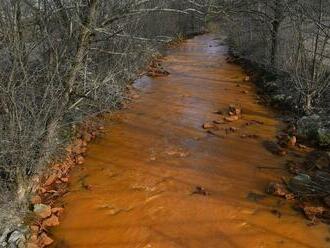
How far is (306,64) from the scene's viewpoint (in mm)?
11594

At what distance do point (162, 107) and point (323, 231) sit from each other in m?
6.39

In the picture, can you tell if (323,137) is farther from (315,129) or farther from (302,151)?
(302,151)

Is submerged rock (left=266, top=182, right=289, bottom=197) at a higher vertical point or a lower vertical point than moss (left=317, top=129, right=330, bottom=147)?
lower

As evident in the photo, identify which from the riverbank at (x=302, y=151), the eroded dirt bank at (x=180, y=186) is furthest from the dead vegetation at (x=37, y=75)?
the riverbank at (x=302, y=151)

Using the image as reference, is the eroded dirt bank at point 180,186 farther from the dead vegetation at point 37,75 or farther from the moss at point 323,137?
the moss at point 323,137

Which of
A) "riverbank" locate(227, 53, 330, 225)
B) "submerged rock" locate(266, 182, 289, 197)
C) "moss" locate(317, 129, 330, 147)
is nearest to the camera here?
"riverbank" locate(227, 53, 330, 225)

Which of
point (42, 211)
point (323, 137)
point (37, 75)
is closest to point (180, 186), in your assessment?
point (42, 211)

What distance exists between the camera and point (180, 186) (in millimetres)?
7938

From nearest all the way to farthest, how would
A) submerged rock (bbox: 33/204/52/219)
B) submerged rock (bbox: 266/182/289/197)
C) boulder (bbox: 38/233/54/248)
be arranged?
boulder (bbox: 38/233/54/248) → submerged rock (bbox: 33/204/52/219) → submerged rock (bbox: 266/182/289/197)

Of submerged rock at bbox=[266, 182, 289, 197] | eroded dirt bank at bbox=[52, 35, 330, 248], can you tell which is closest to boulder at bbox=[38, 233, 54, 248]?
eroded dirt bank at bbox=[52, 35, 330, 248]

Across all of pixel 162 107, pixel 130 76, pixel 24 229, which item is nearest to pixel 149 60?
pixel 130 76

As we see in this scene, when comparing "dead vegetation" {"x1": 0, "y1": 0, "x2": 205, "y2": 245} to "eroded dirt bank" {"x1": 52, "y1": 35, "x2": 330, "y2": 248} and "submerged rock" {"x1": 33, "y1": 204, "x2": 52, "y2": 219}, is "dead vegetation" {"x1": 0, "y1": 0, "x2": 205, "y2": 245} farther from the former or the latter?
"eroded dirt bank" {"x1": 52, "y1": 35, "x2": 330, "y2": 248}

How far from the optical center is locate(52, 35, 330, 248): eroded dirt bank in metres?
6.60

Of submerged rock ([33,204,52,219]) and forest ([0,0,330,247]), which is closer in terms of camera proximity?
forest ([0,0,330,247])
